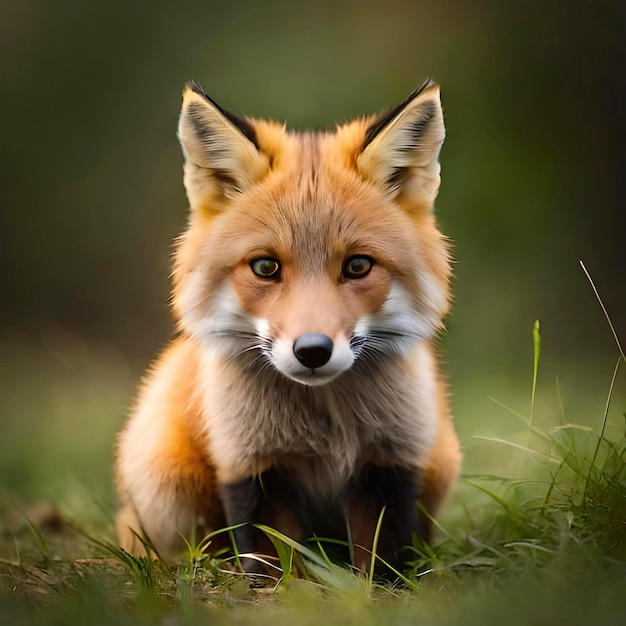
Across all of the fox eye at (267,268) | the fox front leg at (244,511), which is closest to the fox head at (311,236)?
the fox eye at (267,268)

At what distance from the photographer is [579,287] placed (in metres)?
3.76

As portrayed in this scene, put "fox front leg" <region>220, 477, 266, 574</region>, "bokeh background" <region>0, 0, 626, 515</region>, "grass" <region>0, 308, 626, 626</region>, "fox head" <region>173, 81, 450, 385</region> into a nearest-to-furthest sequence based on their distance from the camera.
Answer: "grass" <region>0, 308, 626, 626</region> → "fox head" <region>173, 81, 450, 385</region> → "fox front leg" <region>220, 477, 266, 574</region> → "bokeh background" <region>0, 0, 626, 515</region>

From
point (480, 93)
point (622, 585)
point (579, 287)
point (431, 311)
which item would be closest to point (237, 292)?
point (431, 311)

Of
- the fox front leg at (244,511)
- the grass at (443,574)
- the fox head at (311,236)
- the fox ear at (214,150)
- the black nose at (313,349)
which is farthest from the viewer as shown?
the fox front leg at (244,511)

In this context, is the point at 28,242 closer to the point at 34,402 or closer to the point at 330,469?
the point at 34,402

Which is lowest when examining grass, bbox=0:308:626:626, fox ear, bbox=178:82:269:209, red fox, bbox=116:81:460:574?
grass, bbox=0:308:626:626

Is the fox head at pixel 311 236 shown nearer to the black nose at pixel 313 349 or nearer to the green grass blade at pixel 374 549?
the black nose at pixel 313 349

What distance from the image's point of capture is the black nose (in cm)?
200

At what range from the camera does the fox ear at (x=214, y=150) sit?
2266mm

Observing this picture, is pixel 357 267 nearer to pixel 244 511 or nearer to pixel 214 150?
pixel 214 150

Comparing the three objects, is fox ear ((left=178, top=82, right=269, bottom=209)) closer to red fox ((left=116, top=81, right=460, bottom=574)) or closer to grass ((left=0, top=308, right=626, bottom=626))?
red fox ((left=116, top=81, right=460, bottom=574))

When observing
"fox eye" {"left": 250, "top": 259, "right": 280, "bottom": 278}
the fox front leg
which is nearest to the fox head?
"fox eye" {"left": 250, "top": 259, "right": 280, "bottom": 278}

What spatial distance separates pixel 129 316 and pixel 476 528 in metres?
3.18

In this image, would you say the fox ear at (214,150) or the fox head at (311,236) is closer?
the fox head at (311,236)
